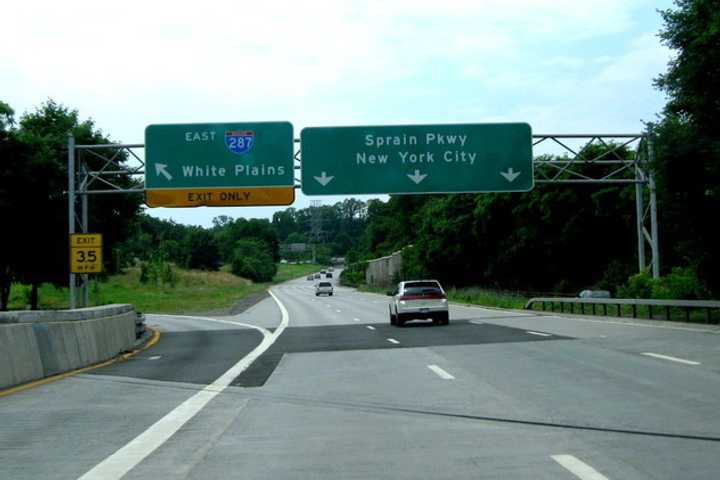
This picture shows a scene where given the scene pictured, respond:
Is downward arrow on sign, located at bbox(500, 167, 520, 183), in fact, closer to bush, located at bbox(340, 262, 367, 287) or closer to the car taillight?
the car taillight

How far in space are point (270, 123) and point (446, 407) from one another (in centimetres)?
1957

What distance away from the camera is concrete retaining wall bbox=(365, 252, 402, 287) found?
365 feet

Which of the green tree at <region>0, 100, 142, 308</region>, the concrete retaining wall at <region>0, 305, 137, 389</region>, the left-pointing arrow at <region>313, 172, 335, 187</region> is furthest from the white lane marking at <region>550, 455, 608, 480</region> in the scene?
the green tree at <region>0, 100, 142, 308</region>

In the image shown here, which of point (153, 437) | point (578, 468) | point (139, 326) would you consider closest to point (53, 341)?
point (153, 437)

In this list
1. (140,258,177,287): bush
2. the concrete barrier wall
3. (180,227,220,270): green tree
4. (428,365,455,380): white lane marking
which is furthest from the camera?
(180,227,220,270): green tree

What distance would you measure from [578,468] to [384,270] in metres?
121

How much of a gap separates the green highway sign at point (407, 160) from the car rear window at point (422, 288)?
14.2 feet

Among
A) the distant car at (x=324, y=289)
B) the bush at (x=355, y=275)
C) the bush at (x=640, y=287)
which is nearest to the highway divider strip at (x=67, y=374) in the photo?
the bush at (x=640, y=287)

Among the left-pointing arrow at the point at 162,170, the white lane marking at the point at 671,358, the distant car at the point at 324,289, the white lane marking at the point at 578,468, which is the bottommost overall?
the distant car at the point at 324,289

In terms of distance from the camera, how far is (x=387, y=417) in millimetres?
10156

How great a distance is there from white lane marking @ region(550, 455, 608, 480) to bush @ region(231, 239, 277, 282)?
534 feet

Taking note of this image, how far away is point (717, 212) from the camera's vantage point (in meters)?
24.4

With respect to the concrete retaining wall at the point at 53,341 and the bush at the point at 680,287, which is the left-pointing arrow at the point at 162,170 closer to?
the concrete retaining wall at the point at 53,341

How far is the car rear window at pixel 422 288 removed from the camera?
103 feet
